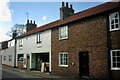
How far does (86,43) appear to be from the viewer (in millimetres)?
20297

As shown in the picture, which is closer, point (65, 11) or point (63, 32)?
point (63, 32)

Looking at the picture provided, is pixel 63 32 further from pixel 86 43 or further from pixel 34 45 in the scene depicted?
pixel 34 45

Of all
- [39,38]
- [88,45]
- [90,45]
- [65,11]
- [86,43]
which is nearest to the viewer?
[90,45]

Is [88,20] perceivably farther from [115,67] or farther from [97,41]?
[115,67]

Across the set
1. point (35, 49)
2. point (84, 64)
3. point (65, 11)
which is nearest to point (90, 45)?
point (84, 64)

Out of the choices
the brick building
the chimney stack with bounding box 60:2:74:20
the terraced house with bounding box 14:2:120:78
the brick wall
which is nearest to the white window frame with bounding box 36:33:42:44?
the terraced house with bounding box 14:2:120:78

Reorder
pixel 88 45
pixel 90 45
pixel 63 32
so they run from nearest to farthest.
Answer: pixel 90 45, pixel 88 45, pixel 63 32

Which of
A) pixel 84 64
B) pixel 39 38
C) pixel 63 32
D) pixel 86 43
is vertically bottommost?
pixel 84 64

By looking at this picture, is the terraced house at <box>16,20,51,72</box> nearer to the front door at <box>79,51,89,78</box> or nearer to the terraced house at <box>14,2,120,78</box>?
the terraced house at <box>14,2,120,78</box>

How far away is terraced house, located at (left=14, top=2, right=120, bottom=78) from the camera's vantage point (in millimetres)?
17478

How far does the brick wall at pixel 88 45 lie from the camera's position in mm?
18266

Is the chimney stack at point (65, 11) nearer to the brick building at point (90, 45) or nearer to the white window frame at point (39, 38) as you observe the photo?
the brick building at point (90, 45)

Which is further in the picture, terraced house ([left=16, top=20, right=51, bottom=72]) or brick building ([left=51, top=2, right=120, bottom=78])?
terraced house ([left=16, top=20, right=51, bottom=72])

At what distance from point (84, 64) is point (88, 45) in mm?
2078
